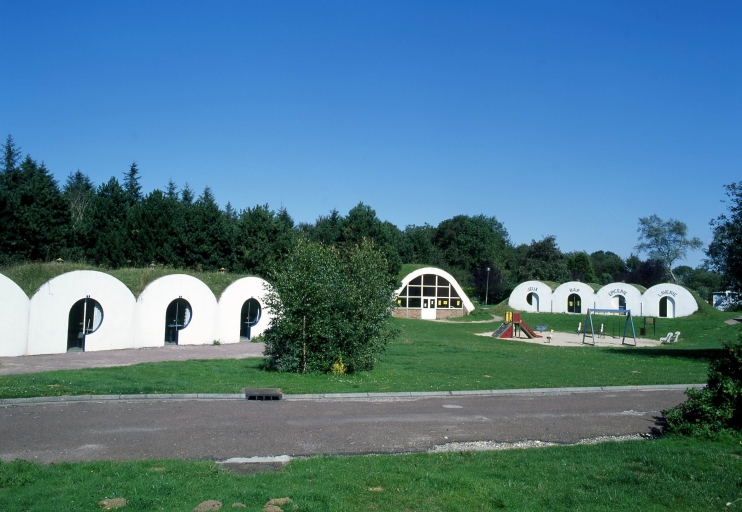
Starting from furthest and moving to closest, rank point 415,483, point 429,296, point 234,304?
point 429,296 → point 234,304 → point 415,483

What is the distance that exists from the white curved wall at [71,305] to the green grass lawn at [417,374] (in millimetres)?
6175

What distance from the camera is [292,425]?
35.3 feet

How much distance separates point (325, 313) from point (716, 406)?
35.8 feet

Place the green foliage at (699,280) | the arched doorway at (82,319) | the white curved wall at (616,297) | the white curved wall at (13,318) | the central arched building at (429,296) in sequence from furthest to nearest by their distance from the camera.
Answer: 1. the green foliage at (699,280)
2. the white curved wall at (616,297)
3. the central arched building at (429,296)
4. the arched doorway at (82,319)
5. the white curved wall at (13,318)

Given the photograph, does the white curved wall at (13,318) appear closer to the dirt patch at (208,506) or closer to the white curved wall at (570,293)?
the dirt patch at (208,506)

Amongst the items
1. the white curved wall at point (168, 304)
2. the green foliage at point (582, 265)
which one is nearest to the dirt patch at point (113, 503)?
the white curved wall at point (168, 304)

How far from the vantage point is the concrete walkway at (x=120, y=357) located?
18.9m

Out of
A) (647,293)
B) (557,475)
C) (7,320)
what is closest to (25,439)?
(557,475)

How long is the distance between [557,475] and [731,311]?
2495 inches

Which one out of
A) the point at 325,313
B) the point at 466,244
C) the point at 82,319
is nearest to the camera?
the point at 325,313

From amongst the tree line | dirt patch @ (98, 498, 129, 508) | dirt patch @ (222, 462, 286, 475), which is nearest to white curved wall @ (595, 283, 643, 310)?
the tree line

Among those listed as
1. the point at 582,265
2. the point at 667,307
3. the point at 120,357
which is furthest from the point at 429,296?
the point at 582,265

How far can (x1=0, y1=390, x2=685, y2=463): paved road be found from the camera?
897 centimetres

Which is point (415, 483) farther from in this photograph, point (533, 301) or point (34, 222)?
point (533, 301)
